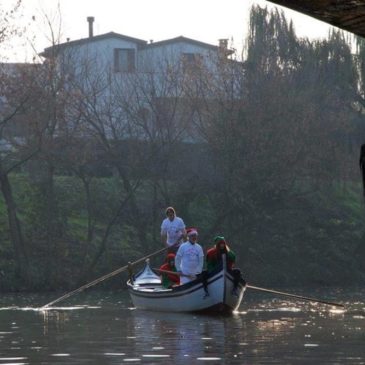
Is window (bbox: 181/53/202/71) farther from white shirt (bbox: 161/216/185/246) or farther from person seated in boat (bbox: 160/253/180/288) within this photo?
person seated in boat (bbox: 160/253/180/288)

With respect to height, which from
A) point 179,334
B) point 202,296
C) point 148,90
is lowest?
point 179,334

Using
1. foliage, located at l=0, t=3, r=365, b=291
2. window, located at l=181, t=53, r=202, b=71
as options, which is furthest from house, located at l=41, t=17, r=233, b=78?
foliage, located at l=0, t=3, r=365, b=291

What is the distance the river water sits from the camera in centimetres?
1752

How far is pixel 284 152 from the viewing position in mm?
43812

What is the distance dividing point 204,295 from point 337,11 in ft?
66.2

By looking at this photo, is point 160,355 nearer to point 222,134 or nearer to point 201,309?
point 201,309

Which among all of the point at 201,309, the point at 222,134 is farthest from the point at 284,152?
the point at 201,309

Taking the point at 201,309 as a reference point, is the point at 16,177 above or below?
above

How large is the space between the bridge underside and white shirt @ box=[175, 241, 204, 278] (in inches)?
785

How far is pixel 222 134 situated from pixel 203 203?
151 inches

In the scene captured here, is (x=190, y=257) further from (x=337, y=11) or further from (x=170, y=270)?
(x=337, y=11)

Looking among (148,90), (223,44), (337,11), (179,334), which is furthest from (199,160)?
(337,11)

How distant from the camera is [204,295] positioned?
27297 mm

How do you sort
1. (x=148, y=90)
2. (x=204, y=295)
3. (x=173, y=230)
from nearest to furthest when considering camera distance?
1. (x=204, y=295)
2. (x=173, y=230)
3. (x=148, y=90)
